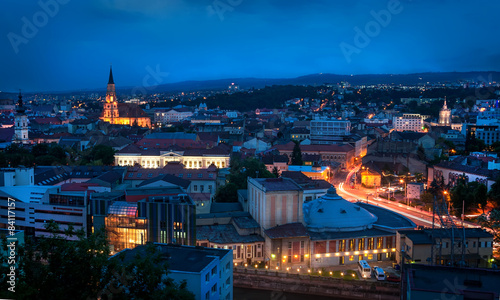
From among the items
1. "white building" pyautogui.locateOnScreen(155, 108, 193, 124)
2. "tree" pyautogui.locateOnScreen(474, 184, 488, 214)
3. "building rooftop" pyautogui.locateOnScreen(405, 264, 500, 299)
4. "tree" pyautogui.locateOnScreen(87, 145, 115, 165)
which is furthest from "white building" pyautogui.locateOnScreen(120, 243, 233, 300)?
"white building" pyautogui.locateOnScreen(155, 108, 193, 124)

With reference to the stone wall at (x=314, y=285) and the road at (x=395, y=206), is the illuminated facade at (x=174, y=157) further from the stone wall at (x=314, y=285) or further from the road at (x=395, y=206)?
the stone wall at (x=314, y=285)

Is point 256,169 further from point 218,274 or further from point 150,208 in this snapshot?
point 218,274

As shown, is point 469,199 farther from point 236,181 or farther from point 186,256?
point 186,256

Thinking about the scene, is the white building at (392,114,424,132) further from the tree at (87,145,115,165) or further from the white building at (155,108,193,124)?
the tree at (87,145,115,165)

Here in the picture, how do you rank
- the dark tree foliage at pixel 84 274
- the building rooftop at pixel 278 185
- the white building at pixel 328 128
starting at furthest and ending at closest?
the white building at pixel 328 128 → the building rooftop at pixel 278 185 → the dark tree foliage at pixel 84 274

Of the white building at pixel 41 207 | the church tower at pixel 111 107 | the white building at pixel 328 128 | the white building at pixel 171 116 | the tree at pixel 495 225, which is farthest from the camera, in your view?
the white building at pixel 171 116

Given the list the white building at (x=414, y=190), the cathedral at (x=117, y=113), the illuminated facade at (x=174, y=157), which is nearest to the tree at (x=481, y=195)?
the white building at (x=414, y=190)
